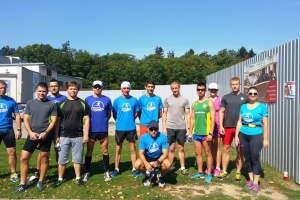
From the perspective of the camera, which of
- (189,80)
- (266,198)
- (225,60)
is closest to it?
(266,198)

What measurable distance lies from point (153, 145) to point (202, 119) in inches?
49.7

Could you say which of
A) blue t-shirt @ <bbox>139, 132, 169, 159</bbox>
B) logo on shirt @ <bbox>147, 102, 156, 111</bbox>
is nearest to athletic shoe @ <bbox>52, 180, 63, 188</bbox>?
blue t-shirt @ <bbox>139, 132, 169, 159</bbox>

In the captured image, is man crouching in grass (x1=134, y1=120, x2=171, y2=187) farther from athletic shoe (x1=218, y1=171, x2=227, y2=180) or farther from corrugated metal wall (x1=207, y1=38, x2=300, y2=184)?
corrugated metal wall (x1=207, y1=38, x2=300, y2=184)

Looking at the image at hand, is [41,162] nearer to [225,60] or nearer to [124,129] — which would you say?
[124,129]

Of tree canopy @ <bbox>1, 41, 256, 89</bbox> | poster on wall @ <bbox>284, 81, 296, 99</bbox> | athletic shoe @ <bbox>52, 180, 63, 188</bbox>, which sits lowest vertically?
athletic shoe @ <bbox>52, 180, 63, 188</bbox>

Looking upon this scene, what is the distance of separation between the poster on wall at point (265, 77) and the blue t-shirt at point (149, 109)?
3.03 meters

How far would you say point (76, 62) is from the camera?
7688 centimetres

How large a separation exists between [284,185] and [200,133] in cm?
213

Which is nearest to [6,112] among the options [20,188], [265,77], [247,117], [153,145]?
[20,188]

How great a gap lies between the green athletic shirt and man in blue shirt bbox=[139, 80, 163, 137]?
982 mm

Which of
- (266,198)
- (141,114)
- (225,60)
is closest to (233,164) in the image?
(266,198)

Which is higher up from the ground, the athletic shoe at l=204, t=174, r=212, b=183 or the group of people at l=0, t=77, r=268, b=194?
the group of people at l=0, t=77, r=268, b=194

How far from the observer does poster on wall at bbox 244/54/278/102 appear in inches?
306

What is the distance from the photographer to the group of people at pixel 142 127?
612 cm
